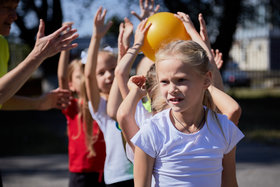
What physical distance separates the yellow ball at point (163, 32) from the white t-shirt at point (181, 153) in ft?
2.10

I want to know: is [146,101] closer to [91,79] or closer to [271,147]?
[91,79]

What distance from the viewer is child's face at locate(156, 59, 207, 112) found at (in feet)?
6.44

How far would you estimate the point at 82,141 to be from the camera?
355cm

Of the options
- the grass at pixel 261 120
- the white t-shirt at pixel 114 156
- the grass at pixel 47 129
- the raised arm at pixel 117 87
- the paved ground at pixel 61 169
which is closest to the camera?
the raised arm at pixel 117 87

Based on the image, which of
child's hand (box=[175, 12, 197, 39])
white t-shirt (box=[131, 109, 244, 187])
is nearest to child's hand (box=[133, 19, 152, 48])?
child's hand (box=[175, 12, 197, 39])

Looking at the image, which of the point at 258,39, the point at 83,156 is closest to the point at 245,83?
the point at 258,39

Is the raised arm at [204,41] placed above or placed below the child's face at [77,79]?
above

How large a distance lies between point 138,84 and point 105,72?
3.15 feet

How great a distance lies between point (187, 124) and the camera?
210 centimetres

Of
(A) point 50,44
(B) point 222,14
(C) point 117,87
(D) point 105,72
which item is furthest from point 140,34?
(B) point 222,14

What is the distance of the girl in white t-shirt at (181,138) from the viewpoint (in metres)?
1.98

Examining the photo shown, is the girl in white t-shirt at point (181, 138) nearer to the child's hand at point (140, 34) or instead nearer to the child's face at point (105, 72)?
the child's hand at point (140, 34)

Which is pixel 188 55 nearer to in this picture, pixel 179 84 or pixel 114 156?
pixel 179 84

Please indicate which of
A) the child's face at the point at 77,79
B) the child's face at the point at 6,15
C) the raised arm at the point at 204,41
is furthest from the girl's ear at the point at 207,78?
the child's face at the point at 77,79
